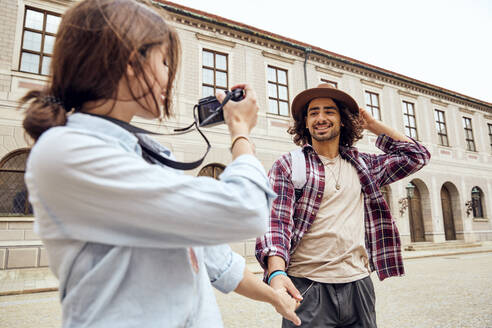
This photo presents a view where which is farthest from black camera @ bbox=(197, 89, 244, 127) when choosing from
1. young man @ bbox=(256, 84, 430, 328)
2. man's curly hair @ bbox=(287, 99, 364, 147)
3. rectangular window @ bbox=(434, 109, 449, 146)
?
rectangular window @ bbox=(434, 109, 449, 146)

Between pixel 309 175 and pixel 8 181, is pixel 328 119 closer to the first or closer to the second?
pixel 309 175

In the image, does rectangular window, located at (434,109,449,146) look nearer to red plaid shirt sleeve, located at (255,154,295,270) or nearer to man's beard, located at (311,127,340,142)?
man's beard, located at (311,127,340,142)

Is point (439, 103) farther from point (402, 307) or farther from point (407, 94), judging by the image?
point (402, 307)

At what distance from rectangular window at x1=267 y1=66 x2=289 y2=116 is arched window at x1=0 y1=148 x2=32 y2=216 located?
8.52 meters

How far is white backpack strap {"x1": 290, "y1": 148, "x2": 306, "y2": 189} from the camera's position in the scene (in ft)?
7.02

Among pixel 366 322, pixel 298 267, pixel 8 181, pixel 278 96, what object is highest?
pixel 278 96

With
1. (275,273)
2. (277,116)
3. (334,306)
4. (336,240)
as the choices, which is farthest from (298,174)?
(277,116)

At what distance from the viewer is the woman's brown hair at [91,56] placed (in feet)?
2.52

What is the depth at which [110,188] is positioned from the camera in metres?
0.65

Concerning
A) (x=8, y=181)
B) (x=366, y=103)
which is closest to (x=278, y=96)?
(x=366, y=103)

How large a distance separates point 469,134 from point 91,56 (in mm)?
23329

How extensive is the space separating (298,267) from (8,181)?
929 cm

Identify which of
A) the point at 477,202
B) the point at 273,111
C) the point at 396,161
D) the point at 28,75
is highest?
the point at 273,111

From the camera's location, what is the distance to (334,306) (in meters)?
1.90
